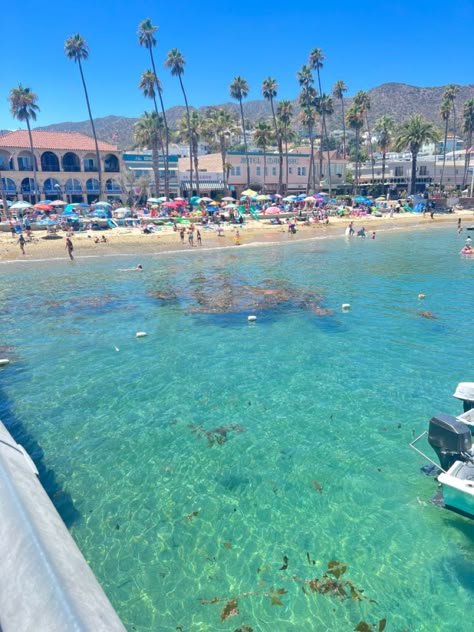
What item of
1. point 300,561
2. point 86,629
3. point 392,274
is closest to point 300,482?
point 300,561

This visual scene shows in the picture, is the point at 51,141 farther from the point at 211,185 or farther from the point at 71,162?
the point at 211,185

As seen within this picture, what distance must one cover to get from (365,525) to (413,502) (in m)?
1.03

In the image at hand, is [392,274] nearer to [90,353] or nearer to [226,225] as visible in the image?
[90,353]

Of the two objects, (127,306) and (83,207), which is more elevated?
(83,207)

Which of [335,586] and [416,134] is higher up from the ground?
[416,134]

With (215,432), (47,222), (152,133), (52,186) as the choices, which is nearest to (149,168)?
(152,133)

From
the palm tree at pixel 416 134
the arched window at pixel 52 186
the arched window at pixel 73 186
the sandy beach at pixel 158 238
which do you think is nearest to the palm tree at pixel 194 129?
the sandy beach at pixel 158 238

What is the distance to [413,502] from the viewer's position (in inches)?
288

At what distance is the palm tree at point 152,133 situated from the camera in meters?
58.7

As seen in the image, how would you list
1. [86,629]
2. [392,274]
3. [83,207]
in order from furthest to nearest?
1. [83,207]
2. [392,274]
3. [86,629]

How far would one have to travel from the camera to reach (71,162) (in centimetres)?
5975

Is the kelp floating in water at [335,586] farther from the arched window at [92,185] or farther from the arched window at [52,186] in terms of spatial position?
the arched window at [92,185]

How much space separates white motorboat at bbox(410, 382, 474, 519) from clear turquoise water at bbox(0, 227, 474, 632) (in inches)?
16.6

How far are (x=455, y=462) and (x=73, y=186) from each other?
205 feet
